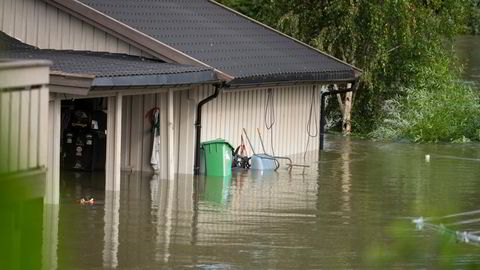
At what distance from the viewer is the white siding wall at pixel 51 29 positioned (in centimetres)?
1858

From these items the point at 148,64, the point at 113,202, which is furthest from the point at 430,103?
the point at 113,202

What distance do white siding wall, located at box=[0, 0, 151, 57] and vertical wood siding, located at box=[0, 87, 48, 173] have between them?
48.5 ft

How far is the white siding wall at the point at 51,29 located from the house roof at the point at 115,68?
23 centimetres

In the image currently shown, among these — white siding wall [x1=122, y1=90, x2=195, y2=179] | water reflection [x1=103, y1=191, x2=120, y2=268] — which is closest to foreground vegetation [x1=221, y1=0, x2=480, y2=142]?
white siding wall [x1=122, y1=90, x2=195, y2=179]

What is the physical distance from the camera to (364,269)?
11.0 meters

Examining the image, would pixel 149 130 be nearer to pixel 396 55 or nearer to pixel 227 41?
pixel 227 41

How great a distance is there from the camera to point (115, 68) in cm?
1639

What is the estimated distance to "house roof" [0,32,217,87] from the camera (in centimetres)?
1555

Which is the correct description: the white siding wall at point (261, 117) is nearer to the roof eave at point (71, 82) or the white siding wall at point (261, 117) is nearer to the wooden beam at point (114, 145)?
A: the wooden beam at point (114, 145)

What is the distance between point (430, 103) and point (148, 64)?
12905 mm

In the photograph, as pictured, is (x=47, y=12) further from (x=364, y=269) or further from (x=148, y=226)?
(x=364, y=269)

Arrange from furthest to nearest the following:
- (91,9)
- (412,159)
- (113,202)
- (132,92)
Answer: (412,159)
(91,9)
(132,92)
(113,202)

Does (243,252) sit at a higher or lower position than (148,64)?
lower

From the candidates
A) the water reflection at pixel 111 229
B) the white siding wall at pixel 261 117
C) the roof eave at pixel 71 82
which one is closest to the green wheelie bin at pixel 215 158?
the white siding wall at pixel 261 117
